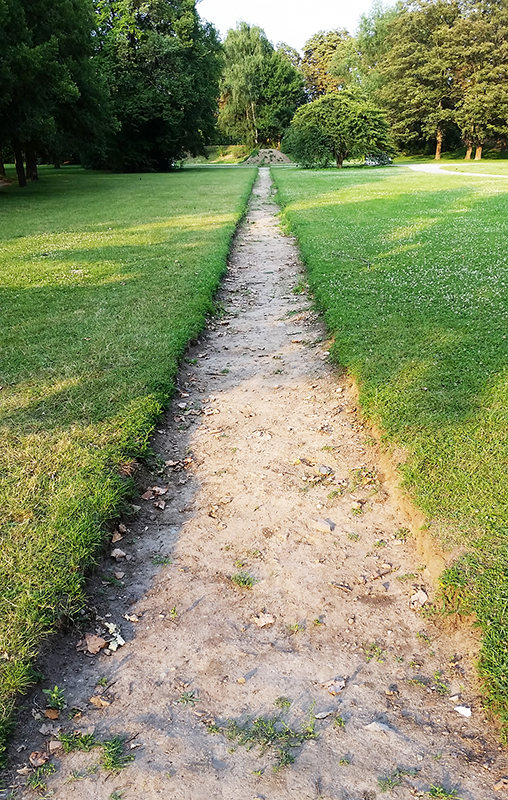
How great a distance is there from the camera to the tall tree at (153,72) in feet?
141

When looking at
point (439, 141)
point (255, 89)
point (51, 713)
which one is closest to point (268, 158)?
point (255, 89)

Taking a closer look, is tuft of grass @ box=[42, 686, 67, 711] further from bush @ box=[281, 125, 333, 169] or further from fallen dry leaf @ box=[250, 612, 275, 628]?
bush @ box=[281, 125, 333, 169]

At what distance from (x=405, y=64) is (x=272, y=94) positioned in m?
18.6

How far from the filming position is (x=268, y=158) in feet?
207

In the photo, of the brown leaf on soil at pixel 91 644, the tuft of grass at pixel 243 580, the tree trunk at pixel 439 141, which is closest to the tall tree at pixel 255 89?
the tree trunk at pixel 439 141

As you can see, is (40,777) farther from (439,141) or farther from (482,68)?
(439,141)

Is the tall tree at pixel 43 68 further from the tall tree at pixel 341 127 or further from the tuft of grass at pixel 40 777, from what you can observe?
the tuft of grass at pixel 40 777

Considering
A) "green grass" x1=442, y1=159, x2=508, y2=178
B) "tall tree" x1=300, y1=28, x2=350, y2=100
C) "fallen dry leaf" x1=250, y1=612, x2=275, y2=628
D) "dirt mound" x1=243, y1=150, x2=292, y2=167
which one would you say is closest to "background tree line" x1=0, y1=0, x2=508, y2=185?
"green grass" x1=442, y1=159, x2=508, y2=178

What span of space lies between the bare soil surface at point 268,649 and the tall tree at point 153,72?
4325 cm

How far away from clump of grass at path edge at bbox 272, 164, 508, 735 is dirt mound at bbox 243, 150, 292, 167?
5323 cm

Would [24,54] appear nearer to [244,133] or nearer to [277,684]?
[277,684]

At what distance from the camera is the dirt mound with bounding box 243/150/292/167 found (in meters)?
62.4

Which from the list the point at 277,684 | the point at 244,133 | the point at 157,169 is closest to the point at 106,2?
the point at 157,169

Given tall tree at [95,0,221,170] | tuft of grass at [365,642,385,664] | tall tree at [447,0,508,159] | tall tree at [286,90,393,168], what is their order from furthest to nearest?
tall tree at [447,0,508,159], tall tree at [95,0,221,170], tall tree at [286,90,393,168], tuft of grass at [365,642,385,664]
